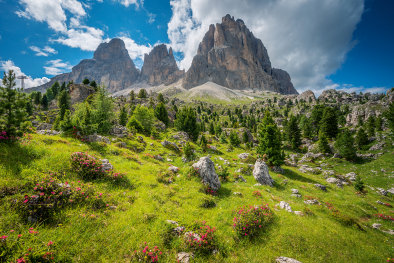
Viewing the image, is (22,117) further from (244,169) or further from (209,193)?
(244,169)

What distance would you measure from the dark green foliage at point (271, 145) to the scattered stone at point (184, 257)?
27246 millimetres

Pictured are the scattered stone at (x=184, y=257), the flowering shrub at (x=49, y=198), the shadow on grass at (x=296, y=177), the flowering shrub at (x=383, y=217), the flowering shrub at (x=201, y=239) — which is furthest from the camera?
the shadow on grass at (x=296, y=177)

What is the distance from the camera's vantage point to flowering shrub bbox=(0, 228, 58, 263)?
436 centimetres

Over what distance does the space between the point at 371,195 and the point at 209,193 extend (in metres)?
31.6

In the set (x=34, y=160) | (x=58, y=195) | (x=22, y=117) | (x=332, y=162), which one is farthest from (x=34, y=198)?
(x=332, y=162)

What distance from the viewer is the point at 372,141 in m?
46.2

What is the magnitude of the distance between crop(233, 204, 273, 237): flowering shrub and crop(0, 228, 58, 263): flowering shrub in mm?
9161

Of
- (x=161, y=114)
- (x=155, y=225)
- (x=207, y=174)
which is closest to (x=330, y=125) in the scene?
(x=207, y=174)

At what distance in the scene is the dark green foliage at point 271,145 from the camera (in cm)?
2895

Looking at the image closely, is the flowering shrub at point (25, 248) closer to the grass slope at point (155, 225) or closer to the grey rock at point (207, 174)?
the grass slope at point (155, 225)

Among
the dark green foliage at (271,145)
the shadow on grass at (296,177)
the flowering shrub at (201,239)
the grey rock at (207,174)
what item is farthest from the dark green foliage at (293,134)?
the flowering shrub at (201,239)

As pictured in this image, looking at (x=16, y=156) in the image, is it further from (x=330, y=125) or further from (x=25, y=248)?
(x=330, y=125)

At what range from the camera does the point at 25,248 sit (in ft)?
15.2

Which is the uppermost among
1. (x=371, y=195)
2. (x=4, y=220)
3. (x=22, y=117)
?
(x=22, y=117)
